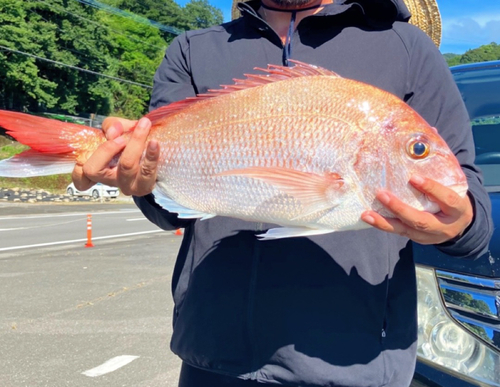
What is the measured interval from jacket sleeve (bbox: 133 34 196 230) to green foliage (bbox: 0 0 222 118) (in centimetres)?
3699

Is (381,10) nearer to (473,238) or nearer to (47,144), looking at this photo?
(473,238)

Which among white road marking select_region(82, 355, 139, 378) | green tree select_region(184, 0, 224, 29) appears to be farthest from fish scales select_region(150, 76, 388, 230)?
green tree select_region(184, 0, 224, 29)

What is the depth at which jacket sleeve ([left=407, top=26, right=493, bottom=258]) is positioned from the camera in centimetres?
156

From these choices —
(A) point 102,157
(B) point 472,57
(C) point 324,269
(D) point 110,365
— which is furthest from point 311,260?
(B) point 472,57

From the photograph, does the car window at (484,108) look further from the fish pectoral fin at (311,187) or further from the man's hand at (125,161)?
the man's hand at (125,161)

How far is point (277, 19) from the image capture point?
195cm

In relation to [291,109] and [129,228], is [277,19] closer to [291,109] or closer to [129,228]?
[291,109]

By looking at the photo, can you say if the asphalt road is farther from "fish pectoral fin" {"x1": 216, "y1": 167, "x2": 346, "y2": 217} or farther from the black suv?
"fish pectoral fin" {"x1": 216, "y1": 167, "x2": 346, "y2": 217}

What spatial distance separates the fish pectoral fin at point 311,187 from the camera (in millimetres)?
1442

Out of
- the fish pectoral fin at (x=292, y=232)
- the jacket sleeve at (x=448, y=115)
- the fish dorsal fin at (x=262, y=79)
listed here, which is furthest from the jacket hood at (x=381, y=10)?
the fish pectoral fin at (x=292, y=232)

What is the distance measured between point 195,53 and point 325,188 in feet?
2.60

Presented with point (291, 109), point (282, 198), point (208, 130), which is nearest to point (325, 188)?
point (282, 198)

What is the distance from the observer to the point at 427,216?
1390 mm

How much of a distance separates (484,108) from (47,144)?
9.54 feet
